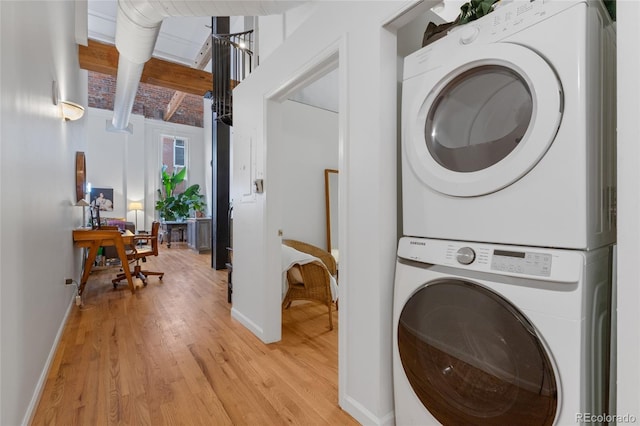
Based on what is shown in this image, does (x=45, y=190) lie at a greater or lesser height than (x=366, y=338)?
greater

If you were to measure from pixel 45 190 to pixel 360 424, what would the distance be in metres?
2.49

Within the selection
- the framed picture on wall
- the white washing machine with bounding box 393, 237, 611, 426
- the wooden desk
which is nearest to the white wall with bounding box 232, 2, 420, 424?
the white washing machine with bounding box 393, 237, 611, 426

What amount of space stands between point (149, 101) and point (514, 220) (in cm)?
1084

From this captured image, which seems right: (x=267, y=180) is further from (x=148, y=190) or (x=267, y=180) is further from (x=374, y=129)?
(x=148, y=190)

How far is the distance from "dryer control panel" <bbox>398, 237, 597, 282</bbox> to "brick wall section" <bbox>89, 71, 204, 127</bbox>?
9978 millimetres

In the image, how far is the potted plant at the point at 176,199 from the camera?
29.4 feet

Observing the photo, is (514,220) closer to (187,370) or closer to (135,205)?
(187,370)

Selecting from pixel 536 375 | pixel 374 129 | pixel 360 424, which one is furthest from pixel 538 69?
pixel 360 424

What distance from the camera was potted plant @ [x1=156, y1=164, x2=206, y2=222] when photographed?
8.97 metres

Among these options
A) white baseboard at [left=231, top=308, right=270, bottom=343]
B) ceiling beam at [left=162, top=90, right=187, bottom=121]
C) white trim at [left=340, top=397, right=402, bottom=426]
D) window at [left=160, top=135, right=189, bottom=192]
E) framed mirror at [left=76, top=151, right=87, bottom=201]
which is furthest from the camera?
window at [left=160, top=135, right=189, bottom=192]

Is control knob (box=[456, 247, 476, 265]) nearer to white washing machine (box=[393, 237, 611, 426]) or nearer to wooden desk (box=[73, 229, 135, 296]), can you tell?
white washing machine (box=[393, 237, 611, 426])

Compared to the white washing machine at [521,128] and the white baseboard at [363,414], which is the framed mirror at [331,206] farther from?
the white washing machine at [521,128]

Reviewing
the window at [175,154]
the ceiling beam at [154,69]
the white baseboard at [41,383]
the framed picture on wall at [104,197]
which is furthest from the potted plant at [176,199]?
the white baseboard at [41,383]

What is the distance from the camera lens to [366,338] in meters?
1.48
